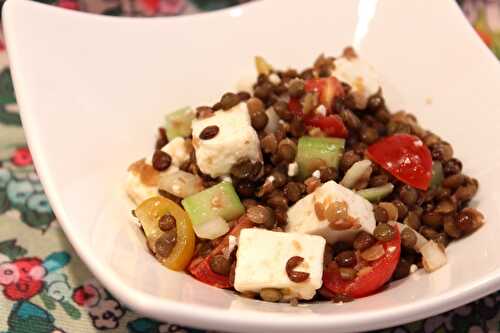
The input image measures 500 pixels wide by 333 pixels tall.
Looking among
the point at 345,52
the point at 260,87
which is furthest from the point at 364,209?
the point at 345,52

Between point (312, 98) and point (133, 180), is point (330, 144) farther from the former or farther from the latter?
point (133, 180)

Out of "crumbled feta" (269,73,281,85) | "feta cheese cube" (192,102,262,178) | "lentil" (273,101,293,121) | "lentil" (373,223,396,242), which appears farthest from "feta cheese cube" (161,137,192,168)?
"lentil" (373,223,396,242)

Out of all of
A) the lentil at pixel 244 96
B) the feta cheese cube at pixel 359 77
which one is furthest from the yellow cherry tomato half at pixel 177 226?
the feta cheese cube at pixel 359 77

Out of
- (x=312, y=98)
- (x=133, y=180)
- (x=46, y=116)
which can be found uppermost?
(x=312, y=98)

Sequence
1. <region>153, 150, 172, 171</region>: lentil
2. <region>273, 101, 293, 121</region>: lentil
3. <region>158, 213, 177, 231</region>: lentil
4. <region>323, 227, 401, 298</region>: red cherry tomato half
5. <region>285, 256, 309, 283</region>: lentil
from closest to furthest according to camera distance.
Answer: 1. <region>285, 256, 309, 283</region>: lentil
2. <region>323, 227, 401, 298</region>: red cherry tomato half
3. <region>158, 213, 177, 231</region>: lentil
4. <region>153, 150, 172, 171</region>: lentil
5. <region>273, 101, 293, 121</region>: lentil

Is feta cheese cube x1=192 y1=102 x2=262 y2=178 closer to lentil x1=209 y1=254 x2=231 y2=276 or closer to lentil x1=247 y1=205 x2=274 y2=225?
lentil x1=247 y1=205 x2=274 y2=225

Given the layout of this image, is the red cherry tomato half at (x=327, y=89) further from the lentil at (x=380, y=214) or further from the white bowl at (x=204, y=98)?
the lentil at (x=380, y=214)

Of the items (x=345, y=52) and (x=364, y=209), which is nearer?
(x=364, y=209)

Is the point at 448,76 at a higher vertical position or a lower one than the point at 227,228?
higher
